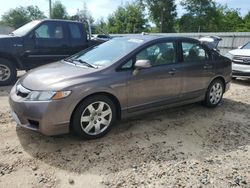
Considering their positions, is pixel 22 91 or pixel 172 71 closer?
pixel 22 91

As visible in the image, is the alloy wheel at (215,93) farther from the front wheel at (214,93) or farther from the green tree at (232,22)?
the green tree at (232,22)

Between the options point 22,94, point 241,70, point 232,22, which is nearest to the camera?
point 22,94

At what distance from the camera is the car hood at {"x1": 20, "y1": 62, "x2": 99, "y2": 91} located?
12.3ft

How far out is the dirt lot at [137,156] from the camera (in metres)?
3.16

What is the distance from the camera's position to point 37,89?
374cm

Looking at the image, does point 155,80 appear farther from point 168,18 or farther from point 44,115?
point 168,18

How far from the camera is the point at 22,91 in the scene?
3895mm

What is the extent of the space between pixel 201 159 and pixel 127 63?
5.79 ft

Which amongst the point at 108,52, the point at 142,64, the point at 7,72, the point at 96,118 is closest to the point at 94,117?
the point at 96,118

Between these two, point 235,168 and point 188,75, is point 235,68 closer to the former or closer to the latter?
point 188,75

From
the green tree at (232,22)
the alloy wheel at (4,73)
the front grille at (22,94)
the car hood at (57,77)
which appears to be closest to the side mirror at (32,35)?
the alloy wheel at (4,73)

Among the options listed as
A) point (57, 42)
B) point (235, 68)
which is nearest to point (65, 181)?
point (57, 42)

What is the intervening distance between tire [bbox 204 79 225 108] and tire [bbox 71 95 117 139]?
2.39 metres

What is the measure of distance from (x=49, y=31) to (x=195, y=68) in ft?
15.1
